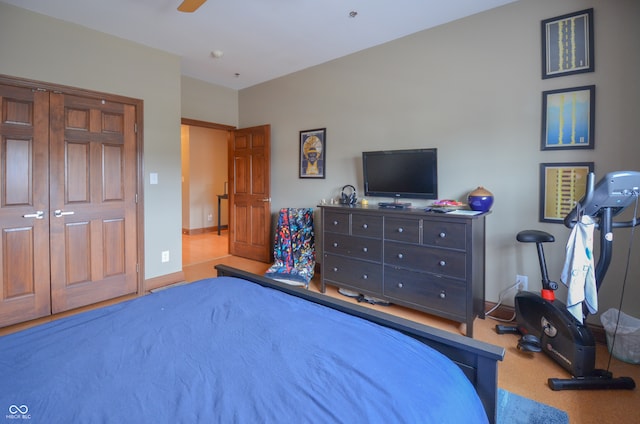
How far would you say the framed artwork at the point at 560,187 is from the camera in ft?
8.16

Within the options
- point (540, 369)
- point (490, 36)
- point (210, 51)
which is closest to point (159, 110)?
point (210, 51)

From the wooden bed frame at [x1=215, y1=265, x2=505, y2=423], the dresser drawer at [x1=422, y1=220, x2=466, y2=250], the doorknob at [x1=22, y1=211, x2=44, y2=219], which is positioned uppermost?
the doorknob at [x1=22, y1=211, x2=44, y2=219]

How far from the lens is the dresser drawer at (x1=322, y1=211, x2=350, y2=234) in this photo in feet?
11.0

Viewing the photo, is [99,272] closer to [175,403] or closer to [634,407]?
[175,403]

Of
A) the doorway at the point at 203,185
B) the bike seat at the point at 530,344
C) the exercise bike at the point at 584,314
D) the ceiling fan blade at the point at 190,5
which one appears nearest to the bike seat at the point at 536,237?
the exercise bike at the point at 584,314

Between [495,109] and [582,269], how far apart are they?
5.07 feet

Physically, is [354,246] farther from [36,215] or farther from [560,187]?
[36,215]

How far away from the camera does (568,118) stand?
8.29 ft

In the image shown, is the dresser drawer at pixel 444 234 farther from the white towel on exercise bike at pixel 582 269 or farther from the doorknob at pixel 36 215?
the doorknob at pixel 36 215

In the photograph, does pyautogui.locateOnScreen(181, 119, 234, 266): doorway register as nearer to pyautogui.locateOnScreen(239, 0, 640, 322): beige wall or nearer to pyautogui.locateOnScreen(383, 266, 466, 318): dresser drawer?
pyautogui.locateOnScreen(239, 0, 640, 322): beige wall

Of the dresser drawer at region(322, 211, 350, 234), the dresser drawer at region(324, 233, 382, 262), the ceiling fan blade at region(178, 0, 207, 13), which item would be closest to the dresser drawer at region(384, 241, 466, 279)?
the dresser drawer at region(324, 233, 382, 262)

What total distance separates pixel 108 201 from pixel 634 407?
4.43 metres

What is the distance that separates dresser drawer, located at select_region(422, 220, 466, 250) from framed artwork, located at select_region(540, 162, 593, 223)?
2.41 feet

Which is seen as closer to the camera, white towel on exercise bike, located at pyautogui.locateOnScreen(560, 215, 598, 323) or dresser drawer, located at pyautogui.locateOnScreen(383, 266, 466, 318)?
white towel on exercise bike, located at pyautogui.locateOnScreen(560, 215, 598, 323)
